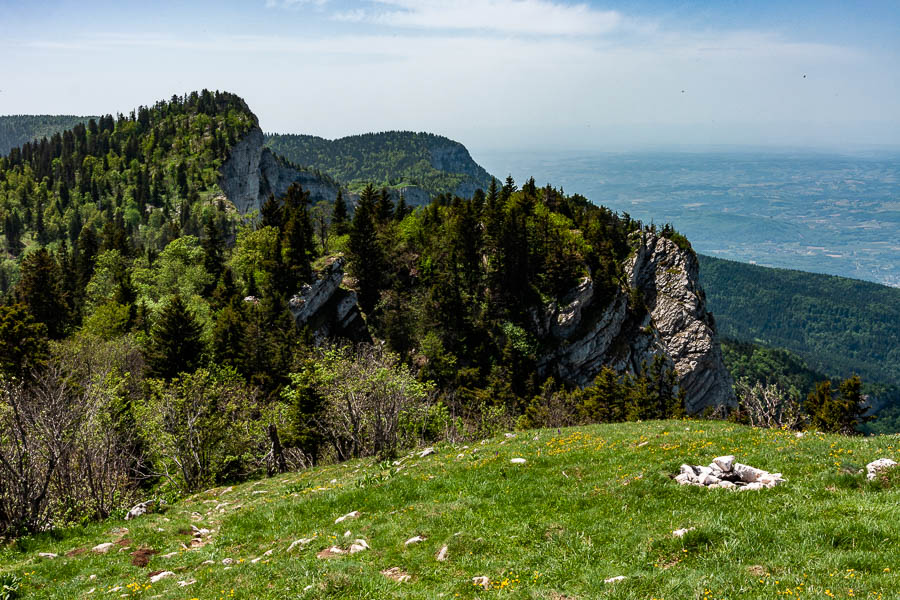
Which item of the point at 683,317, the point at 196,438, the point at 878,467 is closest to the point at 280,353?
the point at 196,438

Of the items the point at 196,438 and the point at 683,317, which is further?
the point at 683,317

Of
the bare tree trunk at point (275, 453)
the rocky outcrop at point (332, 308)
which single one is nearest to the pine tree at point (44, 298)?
the rocky outcrop at point (332, 308)

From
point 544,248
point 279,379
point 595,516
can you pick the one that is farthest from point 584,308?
point 595,516

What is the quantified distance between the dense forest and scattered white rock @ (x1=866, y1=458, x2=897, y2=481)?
21377mm

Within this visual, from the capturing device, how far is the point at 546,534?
12.2m

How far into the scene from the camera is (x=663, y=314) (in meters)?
91.8

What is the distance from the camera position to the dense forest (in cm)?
2545

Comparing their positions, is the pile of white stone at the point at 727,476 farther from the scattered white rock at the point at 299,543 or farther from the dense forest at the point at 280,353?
the dense forest at the point at 280,353

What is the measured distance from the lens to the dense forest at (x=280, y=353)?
2545 cm

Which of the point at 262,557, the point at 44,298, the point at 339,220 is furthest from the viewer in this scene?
the point at 339,220

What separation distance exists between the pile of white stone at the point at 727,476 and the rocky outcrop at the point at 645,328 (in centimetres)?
6410

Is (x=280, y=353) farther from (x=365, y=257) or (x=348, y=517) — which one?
(x=348, y=517)

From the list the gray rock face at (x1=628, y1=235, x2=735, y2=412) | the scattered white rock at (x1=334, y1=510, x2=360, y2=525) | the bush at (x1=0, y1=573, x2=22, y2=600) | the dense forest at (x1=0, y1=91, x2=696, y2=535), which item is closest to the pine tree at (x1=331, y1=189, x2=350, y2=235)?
the dense forest at (x1=0, y1=91, x2=696, y2=535)

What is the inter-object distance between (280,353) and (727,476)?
53938 millimetres
